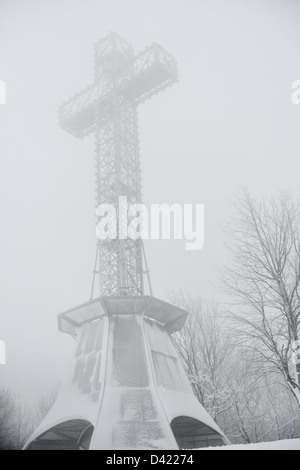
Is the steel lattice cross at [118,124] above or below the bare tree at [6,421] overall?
above

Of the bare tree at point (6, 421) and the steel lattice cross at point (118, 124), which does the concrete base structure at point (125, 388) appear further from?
the bare tree at point (6, 421)

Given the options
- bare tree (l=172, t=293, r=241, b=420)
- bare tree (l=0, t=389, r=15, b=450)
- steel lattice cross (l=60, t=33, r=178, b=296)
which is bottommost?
bare tree (l=0, t=389, r=15, b=450)

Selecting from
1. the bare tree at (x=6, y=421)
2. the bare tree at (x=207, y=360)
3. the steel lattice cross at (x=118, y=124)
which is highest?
the steel lattice cross at (x=118, y=124)

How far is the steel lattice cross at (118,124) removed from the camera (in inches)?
640

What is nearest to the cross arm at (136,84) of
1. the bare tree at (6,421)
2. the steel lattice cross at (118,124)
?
the steel lattice cross at (118,124)

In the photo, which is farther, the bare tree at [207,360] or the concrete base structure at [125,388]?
the bare tree at [207,360]

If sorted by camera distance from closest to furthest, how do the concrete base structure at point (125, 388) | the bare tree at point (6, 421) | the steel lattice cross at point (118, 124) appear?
the concrete base structure at point (125, 388), the steel lattice cross at point (118, 124), the bare tree at point (6, 421)

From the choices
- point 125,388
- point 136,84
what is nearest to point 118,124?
point 136,84

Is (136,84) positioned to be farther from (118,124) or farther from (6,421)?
(6,421)

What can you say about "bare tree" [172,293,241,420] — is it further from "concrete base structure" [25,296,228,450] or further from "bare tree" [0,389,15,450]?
"bare tree" [0,389,15,450]

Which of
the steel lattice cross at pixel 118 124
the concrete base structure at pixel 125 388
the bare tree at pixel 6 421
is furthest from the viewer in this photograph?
the bare tree at pixel 6 421

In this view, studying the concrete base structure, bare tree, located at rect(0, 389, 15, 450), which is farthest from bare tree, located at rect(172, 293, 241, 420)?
bare tree, located at rect(0, 389, 15, 450)

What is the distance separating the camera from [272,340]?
42.0 feet

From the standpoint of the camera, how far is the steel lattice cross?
640 inches
